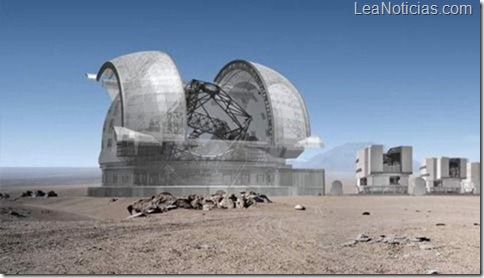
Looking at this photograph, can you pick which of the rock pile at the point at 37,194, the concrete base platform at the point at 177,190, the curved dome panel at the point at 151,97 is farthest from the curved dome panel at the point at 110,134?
the rock pile at the point at 37,194

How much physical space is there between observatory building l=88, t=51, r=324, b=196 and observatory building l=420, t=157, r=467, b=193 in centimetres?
1400

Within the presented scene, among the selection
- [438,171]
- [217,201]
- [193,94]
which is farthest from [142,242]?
[438,171]

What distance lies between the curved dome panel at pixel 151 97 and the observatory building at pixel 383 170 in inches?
493

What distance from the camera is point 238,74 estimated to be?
101 ft

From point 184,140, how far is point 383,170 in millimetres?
13594

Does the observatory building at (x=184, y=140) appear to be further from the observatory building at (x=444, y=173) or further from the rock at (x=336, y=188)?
the observatory building at (x=444, y=173)

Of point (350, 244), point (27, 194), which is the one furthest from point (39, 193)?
point (350, 244)

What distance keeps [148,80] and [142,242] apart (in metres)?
17.0

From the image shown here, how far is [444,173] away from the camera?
38.3m

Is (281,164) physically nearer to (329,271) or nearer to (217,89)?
(217,89)

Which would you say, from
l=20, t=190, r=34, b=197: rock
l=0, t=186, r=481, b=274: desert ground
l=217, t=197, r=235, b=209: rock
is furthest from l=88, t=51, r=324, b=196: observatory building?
l=0, t=186, r=481, b=274: desert ground

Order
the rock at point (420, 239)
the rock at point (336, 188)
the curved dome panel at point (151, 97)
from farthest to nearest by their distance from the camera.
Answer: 1. the rock at point (336, 188)
2. the curved dome panel at point (151, 97)
3. the rock at point (420, 239)

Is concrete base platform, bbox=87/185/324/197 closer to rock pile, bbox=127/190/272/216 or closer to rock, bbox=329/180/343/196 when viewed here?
rock, bbox=329/180/343/196

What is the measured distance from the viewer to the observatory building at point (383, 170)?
31859mm
